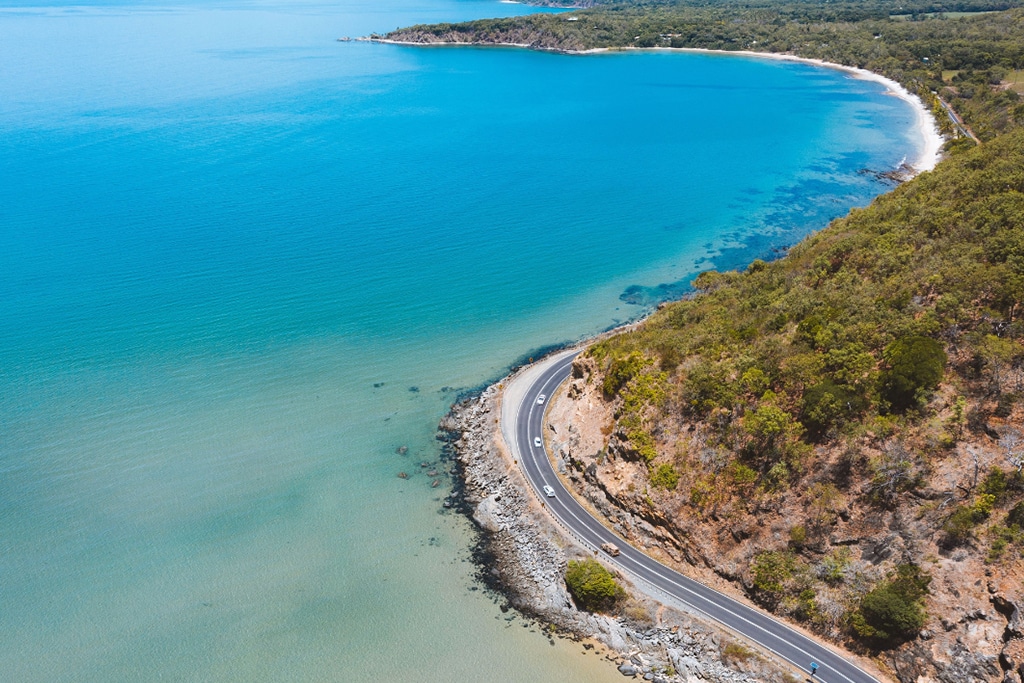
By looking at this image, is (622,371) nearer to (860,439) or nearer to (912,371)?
(860,439)

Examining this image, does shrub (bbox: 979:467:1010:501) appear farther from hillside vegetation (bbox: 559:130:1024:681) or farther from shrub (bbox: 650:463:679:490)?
shrub (bbox: 650:463:679:490)

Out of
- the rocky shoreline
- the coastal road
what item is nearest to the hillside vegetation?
the coastal road

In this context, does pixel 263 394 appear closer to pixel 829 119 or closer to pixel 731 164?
pixel 731 164

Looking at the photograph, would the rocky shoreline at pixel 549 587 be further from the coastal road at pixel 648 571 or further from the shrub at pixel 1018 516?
the shrub at pixel 1018 516

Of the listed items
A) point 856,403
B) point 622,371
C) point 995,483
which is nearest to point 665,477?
point 622,371

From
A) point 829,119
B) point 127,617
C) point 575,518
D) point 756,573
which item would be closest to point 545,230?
point 575,518
